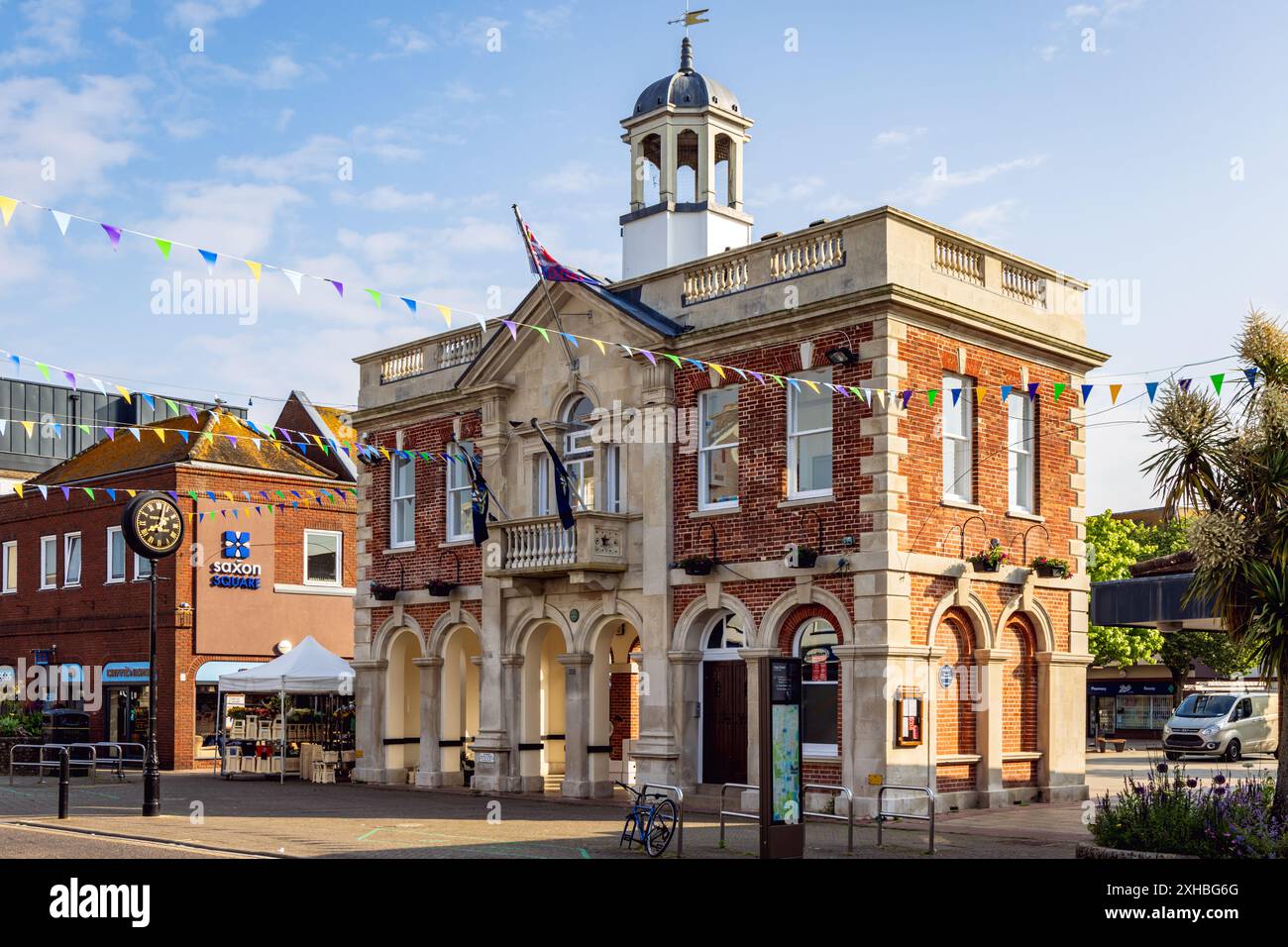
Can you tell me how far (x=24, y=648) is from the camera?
1697 inches

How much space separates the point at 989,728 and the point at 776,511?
4.64 m

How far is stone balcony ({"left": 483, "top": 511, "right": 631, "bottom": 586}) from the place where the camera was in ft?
81.6

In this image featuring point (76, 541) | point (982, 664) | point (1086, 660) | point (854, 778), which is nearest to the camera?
point (854, 778)

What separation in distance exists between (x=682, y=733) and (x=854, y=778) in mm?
3459

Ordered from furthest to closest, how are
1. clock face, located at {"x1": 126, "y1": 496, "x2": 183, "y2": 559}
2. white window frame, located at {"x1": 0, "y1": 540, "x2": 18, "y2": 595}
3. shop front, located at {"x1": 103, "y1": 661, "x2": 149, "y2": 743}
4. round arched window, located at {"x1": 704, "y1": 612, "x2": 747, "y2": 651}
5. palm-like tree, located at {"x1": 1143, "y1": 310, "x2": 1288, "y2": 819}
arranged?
white window frame, located at {"x1": 0, "y1": 540, "x2": 18, "y2": 595} → shop front, located at {"x1": 103, "y1": 661, "x2": 149, "y2": 743} → round arched window, located at {"x1": 704, "y1": 612, "x2": 747, "y2": 651} → clock face, located at {"x1": 126, "y1": 496, "x2": 183, "y2": 559} → palm-like tree, located at {"x1": 1143, "y1": 310, "x2": 1288, "y2": 819}

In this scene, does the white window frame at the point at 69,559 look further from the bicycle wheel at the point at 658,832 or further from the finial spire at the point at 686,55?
the bicycle wheel at the point at 658,832

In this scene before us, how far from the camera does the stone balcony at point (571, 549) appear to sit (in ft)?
81.6

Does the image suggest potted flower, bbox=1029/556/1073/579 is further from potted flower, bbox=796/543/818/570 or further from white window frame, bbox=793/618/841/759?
potted flower, bbox=796/543/818/570

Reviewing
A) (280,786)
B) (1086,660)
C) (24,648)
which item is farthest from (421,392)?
(24,648)

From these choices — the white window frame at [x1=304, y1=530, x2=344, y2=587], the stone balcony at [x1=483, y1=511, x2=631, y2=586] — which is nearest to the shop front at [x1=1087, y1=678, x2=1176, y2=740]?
the white window frame at [x1=304, y1=530, x2=344, y2=587]

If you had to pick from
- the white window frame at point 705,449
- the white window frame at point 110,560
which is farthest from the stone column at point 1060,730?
the white window frame at point 110,560

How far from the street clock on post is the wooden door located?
8.59 m

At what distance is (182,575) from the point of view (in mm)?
38125
